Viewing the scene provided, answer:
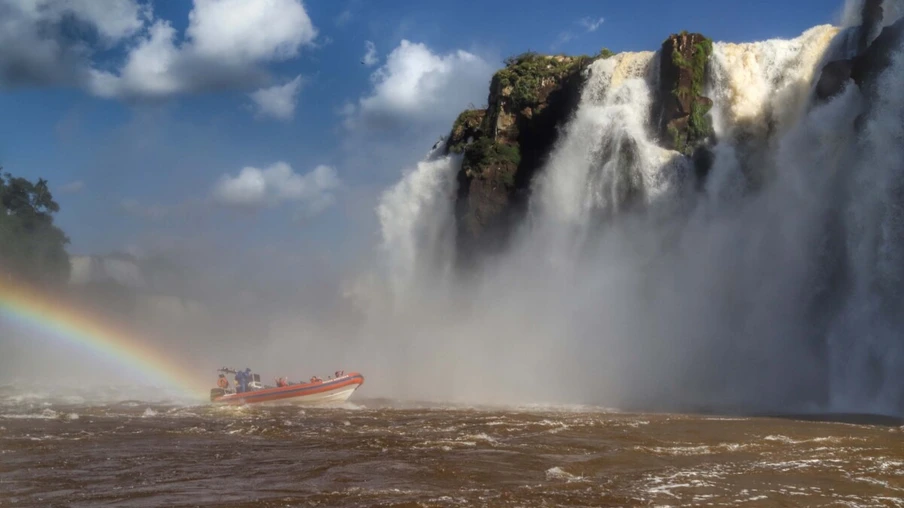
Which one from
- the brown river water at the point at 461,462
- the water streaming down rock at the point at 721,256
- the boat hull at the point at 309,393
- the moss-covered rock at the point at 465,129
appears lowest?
the brown river water at the point at 461,462

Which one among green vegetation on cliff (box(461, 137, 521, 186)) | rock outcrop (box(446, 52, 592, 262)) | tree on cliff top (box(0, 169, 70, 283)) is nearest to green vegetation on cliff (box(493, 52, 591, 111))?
rock outcrop (box(446, 52, 592, 262))

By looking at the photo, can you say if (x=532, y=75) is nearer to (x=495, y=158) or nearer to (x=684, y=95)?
(x=495, y=158)

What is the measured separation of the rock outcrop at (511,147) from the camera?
120 feet

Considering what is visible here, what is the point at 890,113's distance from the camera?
18.5m

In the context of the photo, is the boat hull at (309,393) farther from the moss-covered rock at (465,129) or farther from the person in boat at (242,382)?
the moss-covered rock at (465,129)

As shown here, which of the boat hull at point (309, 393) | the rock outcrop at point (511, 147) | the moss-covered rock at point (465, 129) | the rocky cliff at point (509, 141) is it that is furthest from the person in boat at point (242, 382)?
the moss-covered rock at point (465, 129)

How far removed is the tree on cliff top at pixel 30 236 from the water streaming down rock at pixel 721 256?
129ft

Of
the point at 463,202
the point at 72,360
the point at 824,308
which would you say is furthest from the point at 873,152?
the point at 72,360

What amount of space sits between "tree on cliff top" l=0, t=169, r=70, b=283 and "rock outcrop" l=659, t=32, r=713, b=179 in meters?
48.7

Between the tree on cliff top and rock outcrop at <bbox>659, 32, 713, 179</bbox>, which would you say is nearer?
rock outcrop at <bbox>659, 32, 713, 179</bbox>

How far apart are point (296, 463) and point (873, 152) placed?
15319 millimetres

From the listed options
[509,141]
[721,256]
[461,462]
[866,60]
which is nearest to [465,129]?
[509,141]

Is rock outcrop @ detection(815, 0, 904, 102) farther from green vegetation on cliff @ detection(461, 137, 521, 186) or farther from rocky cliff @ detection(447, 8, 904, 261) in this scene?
green vegetation on cliff @ detection(461, 137, 521, 186)

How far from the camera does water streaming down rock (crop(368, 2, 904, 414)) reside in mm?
18688
